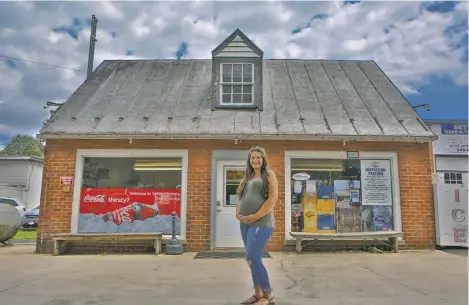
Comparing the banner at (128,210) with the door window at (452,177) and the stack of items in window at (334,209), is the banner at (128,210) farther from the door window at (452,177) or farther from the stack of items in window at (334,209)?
the door window at (452,177)

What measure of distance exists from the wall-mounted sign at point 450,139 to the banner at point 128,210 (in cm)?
1218

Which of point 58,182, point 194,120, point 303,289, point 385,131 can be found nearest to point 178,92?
point 194,120

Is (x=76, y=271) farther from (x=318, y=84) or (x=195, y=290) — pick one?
(x=318, y=84)

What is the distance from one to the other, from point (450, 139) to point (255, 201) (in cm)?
1480

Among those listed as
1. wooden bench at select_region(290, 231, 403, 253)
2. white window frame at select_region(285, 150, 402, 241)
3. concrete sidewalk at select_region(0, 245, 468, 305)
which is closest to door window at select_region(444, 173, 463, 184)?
white window frame at select_region(285, 150, 402, 241)

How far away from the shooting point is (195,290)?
15.9ft

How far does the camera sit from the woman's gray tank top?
3943 mm

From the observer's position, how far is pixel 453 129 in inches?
623

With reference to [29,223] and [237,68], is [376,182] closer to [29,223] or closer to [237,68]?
[237,68]

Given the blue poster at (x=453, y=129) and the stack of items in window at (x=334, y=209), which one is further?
the blue poster at (x=453, y=129)

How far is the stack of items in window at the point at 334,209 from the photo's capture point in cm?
866

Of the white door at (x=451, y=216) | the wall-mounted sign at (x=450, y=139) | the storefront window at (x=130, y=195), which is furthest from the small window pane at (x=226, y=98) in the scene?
the wall-mounted sign at (x=450, y=139)

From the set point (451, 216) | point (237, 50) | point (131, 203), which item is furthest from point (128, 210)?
point (451, 216)

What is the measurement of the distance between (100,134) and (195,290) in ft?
16.7
